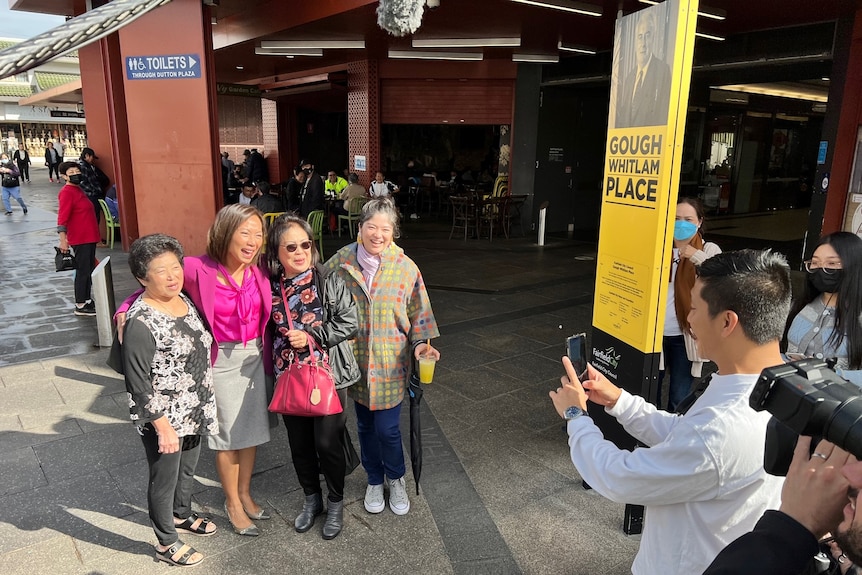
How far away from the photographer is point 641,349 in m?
2.84

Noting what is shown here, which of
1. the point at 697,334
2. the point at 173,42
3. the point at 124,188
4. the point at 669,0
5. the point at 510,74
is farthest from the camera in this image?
the point at 510,74

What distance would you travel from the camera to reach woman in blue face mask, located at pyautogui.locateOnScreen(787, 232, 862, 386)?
2498mm

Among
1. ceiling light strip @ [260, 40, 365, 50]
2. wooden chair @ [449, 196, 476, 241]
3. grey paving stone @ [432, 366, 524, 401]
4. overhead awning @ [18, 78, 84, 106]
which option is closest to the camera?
grey paving stone @ [432, 366, 524, 401]

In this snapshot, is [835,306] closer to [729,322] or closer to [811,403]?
[729,322]

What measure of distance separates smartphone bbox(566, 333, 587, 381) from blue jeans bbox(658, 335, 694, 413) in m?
1.90

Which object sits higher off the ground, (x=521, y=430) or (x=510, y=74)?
(x=510, y=74)

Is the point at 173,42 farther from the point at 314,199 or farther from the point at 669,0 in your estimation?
the point at 669,0

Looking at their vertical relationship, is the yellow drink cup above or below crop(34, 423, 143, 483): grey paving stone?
above

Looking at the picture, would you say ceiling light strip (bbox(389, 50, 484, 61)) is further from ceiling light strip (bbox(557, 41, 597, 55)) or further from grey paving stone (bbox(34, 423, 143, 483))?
grey paving stone (bbox(34, 423, 143, 483))

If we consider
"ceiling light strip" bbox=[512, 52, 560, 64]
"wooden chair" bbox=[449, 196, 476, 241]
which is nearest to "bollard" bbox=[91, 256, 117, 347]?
"wooden chair" bbox=[449, 196, 476, 241]

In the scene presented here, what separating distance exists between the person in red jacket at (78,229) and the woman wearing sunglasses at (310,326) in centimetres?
485

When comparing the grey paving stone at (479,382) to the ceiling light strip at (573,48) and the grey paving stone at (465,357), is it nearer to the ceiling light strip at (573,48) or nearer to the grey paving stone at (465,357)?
the grey paving stone at (465,357)

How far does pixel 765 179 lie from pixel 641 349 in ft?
47.2

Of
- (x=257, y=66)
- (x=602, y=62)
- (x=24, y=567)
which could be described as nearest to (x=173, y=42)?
(x=24, y=567)
